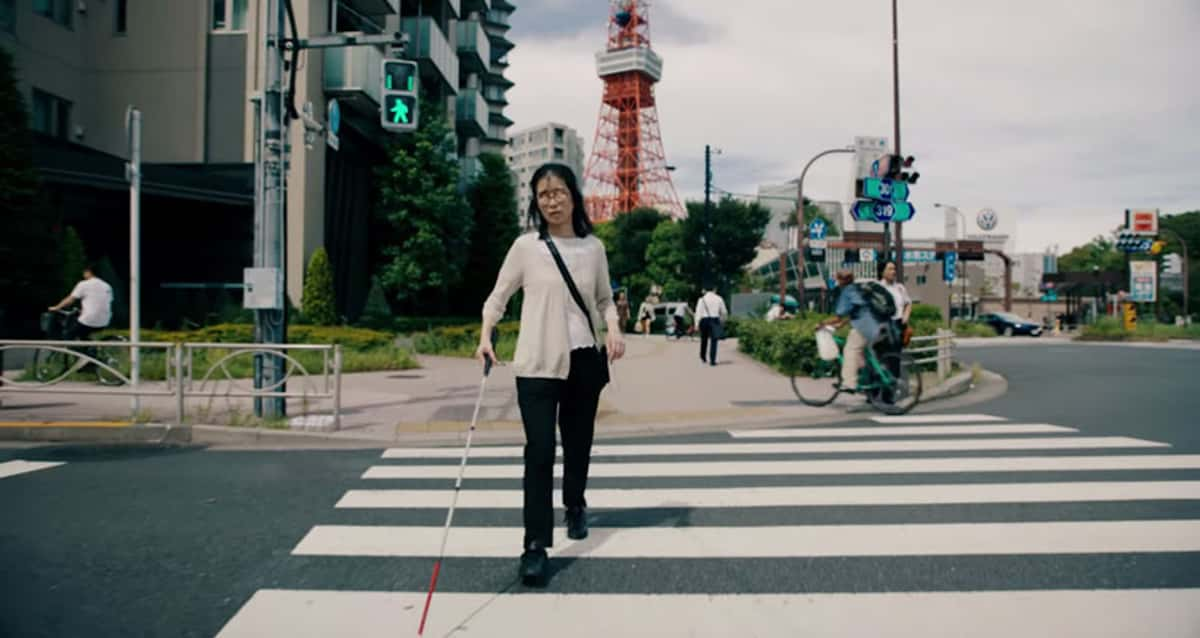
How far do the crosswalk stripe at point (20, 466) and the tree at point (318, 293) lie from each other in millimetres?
12132

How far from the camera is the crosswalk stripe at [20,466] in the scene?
541 centimetres

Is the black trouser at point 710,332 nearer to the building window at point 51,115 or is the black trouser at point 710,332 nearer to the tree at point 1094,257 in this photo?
the building window at point 51,115

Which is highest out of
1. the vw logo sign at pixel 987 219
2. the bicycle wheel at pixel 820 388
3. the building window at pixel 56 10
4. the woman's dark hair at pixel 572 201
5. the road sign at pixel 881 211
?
the vw logo sign at pixel 987 219

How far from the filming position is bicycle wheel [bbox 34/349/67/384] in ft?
26.1

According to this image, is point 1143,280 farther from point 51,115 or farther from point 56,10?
point 56,10

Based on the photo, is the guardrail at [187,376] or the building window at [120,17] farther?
the building window at [120,17]

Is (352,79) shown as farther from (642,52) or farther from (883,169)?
(642,52)

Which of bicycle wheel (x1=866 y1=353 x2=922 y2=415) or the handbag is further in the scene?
bicycle wheel (x1=866 y1=353 x2=922 y2=415)

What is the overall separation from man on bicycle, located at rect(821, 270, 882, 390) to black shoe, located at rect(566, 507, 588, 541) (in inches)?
226

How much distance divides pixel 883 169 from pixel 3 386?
12.9m

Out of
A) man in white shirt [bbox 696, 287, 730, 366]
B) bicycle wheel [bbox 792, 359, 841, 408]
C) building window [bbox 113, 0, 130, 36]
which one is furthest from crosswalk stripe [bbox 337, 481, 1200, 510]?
building window [bbox 113, 0, 130, 36]

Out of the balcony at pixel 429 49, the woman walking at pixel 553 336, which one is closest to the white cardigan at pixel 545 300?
the woman walking at pixel 553 336

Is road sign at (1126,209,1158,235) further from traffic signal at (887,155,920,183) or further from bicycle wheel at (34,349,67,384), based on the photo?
bicycle wheel at (34,349,67,384)

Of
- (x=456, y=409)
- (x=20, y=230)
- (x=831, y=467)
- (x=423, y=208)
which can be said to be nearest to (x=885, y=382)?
(x=831, y=467)
